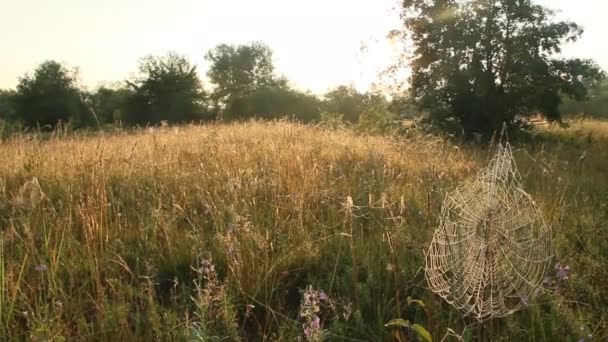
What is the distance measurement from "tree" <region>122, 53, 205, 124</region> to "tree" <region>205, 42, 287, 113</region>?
1106 cm

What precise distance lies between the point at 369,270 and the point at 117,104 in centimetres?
4604

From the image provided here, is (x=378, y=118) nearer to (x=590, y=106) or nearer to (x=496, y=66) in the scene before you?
(x=496, y=66)

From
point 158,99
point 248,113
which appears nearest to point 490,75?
point 248,113

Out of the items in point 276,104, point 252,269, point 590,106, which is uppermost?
point 276,104

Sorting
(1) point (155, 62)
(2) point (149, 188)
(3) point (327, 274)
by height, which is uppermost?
(1) point (155, 62)

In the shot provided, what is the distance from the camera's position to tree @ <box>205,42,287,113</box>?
200ft

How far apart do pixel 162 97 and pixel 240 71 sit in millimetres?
18268

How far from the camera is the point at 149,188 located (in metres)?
4.29

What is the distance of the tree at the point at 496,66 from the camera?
564 inches

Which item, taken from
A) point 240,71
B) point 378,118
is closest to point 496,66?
point 378,118

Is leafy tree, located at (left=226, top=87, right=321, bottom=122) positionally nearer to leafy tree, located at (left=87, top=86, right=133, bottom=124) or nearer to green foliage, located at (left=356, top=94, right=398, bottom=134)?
leafy tree, located at (left=87, top=86, right=133, bottom=124)

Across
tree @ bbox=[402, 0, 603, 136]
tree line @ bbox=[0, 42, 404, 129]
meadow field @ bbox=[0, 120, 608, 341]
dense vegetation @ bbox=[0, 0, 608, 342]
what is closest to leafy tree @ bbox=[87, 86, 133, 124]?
tree line @ bbox=[0, 42, 404, 129]

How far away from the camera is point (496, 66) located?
15.0m

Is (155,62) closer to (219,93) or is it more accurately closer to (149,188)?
(219,93)
